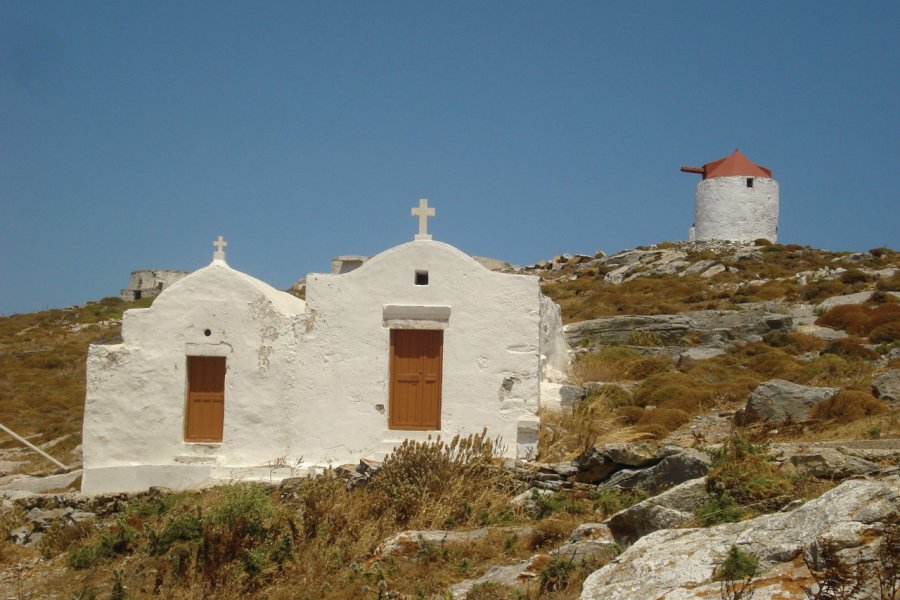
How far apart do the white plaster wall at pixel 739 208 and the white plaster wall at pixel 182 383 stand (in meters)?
32.8

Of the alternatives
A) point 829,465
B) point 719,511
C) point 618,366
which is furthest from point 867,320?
point 719,511

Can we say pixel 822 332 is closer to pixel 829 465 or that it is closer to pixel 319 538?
pixel 829 465

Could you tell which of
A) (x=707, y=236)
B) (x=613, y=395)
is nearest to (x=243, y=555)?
(x=613, y=395)

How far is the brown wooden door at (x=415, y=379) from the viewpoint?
14.1 metres

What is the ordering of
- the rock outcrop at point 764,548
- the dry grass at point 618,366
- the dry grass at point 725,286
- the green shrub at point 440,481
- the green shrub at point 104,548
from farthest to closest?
the dry grass at point 725,286 → the dry grass at point 618,366 → the green shrub at point 440,481 → the green shrub at point 104,548 → the rock outcrop at point 764,548

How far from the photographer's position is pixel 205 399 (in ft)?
47.0

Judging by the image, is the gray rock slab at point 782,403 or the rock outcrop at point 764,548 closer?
the rock outcrop at point 764,548

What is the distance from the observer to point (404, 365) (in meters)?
14.3

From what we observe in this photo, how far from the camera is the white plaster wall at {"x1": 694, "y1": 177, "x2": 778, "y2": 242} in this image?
42.6 metres

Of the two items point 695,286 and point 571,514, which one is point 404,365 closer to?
point 571,514

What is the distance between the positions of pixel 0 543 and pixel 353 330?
19.3 ft

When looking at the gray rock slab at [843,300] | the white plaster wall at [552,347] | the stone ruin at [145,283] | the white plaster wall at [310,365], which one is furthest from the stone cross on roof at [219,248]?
the stone ruin at [145,283]

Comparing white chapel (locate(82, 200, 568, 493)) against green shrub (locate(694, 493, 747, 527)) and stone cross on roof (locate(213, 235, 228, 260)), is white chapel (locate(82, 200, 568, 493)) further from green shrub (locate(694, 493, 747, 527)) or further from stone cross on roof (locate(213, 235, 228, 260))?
green shrub (locate(694, 493, 747, 527))

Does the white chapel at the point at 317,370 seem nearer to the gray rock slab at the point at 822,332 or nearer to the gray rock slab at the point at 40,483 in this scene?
the gray rock slab at the point at 40,483
